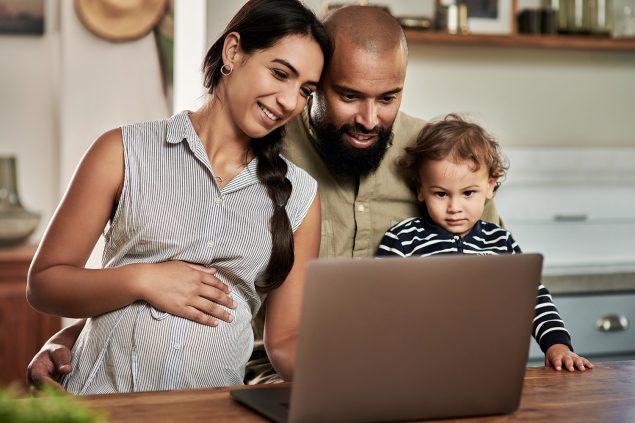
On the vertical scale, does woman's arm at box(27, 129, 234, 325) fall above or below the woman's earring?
below

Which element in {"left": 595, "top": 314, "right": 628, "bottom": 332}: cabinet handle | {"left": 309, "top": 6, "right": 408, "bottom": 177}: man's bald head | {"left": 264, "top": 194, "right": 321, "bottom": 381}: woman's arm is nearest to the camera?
{"left": 264, "top": 194, "right": 321, "bottom": 381}: woman's arm

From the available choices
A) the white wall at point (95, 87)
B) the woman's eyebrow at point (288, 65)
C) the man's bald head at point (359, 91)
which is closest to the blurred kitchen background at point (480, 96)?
the white wall at point (95, 87)

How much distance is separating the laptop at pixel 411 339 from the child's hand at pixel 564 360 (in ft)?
1.22

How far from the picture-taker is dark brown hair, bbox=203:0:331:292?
178 centimetres

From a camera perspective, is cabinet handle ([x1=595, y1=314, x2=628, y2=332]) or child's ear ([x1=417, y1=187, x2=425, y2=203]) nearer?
child's ear ([x1=417, y1=187, x2=425, y2=203])

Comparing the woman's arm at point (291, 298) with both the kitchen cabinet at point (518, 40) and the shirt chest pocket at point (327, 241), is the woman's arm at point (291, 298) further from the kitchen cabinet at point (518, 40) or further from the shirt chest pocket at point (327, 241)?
the kitchen cabinet at point (518, 40)

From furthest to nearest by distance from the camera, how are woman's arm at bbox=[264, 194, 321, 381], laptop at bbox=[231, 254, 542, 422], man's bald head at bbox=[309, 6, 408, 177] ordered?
1. man's bald head at bbox=[309, 6, 408, 177]
2. woman's arm at bbox=[264, 194, 321, 381]
3. laptop at bbox=[231, 254, 542, 422]

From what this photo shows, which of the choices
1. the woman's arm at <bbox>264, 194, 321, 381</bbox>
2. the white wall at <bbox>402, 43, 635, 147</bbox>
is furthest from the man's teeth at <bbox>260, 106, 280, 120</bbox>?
the white wall at <bbox>402, 43, 635, 147</bbox>

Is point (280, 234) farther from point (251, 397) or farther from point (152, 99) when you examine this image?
point (152, 99)

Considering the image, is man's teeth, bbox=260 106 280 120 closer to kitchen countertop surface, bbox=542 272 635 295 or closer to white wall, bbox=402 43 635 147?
kitchen countertop surface, bbox=542 272 635 295

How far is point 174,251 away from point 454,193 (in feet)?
2.24

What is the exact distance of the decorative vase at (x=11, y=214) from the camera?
3.59m

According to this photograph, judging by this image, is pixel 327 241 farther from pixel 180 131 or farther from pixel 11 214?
pixel 11 214

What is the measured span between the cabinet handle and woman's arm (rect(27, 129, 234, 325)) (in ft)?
5.66
